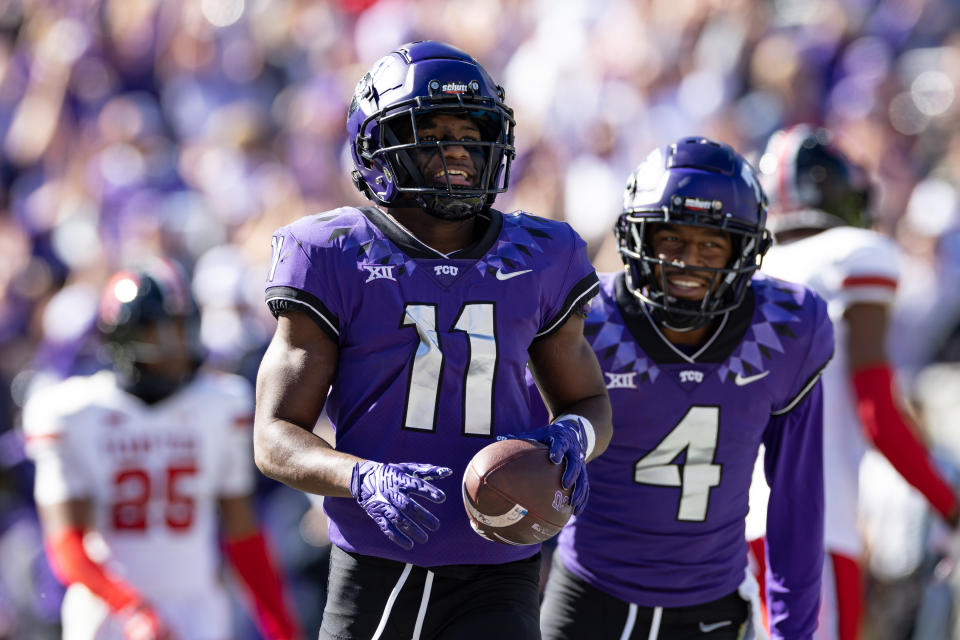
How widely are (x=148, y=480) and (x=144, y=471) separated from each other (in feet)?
0.12

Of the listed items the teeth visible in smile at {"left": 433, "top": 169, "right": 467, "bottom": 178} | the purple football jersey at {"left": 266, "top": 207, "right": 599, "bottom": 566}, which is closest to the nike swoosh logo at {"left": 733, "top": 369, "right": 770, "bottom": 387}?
the purple football jersey at {"left": 266, "top": 207, "right": 599, "bottom": 566}

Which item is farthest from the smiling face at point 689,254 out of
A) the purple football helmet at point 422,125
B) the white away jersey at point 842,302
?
the white away jersey at point 842,302

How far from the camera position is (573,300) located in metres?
3.17

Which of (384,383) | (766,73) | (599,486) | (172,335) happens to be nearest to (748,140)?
(766,73)

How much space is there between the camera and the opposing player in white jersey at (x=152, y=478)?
4895mm

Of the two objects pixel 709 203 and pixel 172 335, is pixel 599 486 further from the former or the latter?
pixel 172 335

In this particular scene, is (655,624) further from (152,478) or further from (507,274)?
(152,478)

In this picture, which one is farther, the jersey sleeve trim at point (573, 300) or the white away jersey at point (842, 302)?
the white away jersey at point (842, 302)

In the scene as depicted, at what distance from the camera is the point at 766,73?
30.8 ft

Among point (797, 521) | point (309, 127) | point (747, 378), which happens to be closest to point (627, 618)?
point (797, 521)

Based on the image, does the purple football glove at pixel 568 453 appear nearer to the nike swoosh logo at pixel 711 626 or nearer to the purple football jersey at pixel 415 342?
the purple football jersey at pixel 415 342

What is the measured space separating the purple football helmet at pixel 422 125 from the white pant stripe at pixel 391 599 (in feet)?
2.65

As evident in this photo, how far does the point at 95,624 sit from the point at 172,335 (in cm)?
111

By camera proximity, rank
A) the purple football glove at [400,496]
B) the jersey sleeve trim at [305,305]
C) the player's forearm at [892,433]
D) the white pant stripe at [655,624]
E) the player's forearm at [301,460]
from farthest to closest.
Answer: the player's forearm at [892,433] < the white pant stripe at [655,624] < the jersey sleeve trim at [305,305] < the player's forearm at [301,460] < the purple football glove at [400,496]
